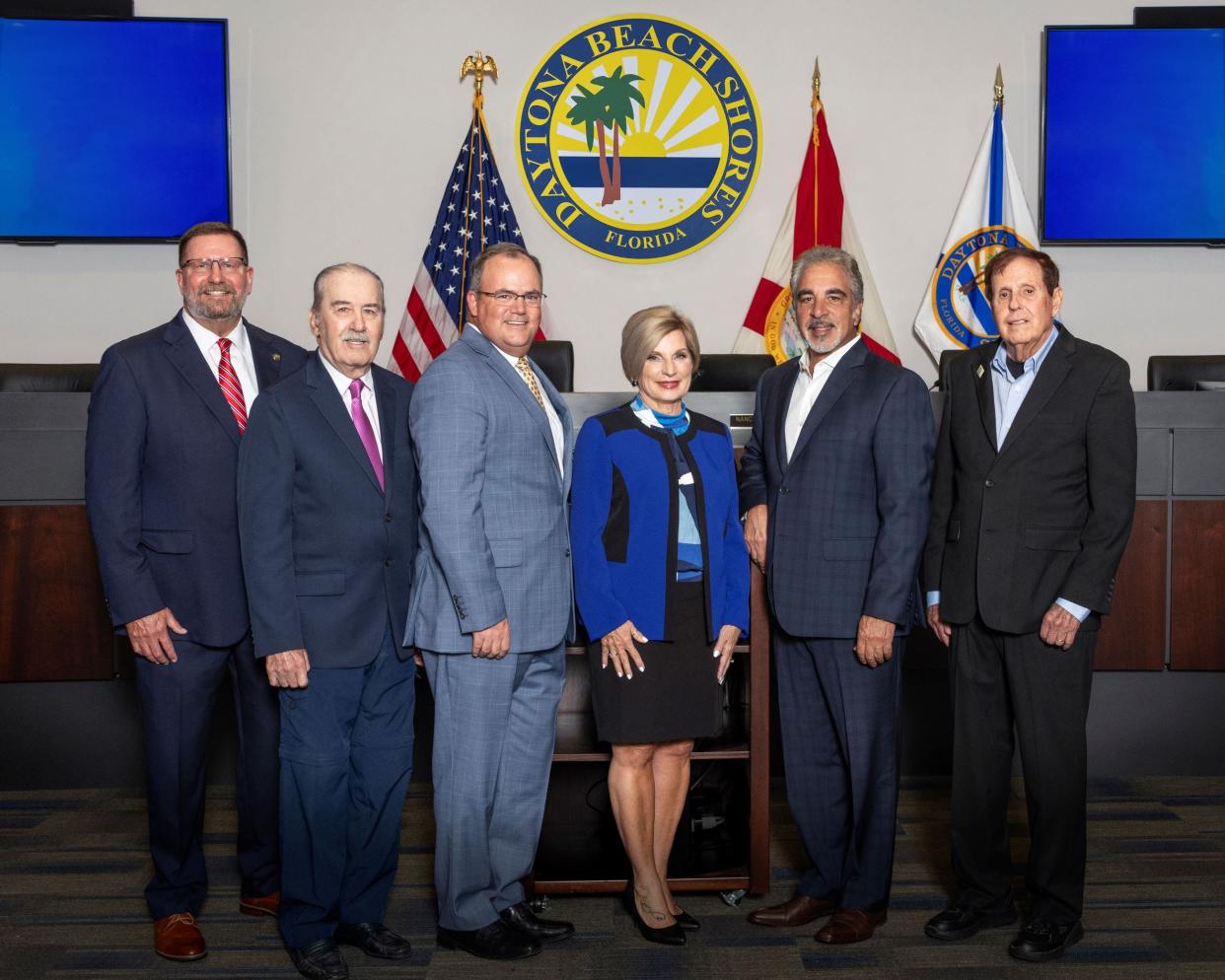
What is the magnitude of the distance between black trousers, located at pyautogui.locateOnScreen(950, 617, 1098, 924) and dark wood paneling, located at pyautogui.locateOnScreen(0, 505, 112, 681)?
2.59 meters

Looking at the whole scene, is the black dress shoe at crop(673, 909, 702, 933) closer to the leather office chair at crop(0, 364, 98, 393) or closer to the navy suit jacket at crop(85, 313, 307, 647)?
the navy suit jacket at crop(85, 313, 307, 647)

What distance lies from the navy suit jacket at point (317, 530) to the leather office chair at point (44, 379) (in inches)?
88.6

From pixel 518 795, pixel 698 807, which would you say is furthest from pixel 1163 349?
pixel 518 795

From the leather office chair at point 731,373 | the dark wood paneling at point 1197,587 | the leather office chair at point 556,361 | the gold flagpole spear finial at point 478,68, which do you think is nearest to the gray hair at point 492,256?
the leather office chair at point 556,361

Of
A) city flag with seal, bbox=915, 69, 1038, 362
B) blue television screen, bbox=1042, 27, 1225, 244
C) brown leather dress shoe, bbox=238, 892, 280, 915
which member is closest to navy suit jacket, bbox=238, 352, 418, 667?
brown leather dress shoe, bbox=238, 892, 280, 915

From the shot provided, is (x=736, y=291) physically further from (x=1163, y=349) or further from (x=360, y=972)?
(x=360, y=972)

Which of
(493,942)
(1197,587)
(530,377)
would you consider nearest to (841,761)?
(493,942)

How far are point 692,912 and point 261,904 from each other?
102cm

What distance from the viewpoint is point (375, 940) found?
2.41 m

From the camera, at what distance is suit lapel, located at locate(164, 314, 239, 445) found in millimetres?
2453

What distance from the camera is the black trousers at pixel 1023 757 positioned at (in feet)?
7.81

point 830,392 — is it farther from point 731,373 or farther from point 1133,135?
point 1133,135

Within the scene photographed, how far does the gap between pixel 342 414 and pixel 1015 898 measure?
6.36 feet

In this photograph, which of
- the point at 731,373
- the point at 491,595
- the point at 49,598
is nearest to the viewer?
the point at 491,595
